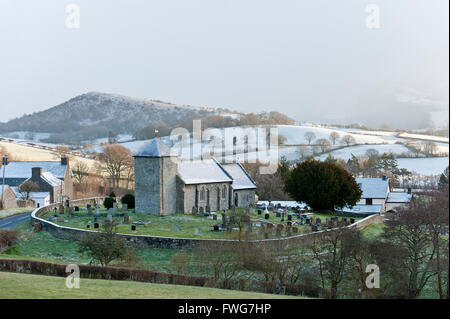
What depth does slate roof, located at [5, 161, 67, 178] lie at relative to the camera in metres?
69.0

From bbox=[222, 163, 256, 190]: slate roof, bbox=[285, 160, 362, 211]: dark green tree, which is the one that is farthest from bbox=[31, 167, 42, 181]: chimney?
bbox=[285, 160, 362, 211]: dark green tree

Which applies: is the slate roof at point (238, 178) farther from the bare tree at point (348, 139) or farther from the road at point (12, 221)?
the bare tree at point (348, 139)

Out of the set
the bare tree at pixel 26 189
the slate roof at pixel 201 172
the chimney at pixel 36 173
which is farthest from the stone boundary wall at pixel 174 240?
the chimney at pixel 36 173

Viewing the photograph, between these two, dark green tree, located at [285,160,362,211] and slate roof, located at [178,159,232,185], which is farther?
dark green tree, located at [285,160,362,211]

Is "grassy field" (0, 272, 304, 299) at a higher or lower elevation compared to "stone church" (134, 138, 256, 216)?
lower

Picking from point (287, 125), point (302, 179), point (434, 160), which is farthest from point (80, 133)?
point (302, 179)

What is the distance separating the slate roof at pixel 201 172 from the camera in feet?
158

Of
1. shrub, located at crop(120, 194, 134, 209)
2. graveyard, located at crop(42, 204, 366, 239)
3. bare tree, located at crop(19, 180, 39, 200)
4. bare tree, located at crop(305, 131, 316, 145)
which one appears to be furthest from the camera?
bare tree, located at crop(305, 131, 316, 145)

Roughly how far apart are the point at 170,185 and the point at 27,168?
30.9 metres

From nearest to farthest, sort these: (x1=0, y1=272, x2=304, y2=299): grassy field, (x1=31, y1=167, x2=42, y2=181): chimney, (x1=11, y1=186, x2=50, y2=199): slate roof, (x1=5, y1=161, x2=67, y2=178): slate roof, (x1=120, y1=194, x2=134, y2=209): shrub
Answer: (x1=0, y1=272, x2=304, y2=299): grassy field → (x1=120, y1=194, x2=134, y2=209): shrub → (x1=11, y1=186, x2=50, y2=199): slate roof → (x1=31, y1=167, x2=42, y2=181): chimney → (x1=5, y1=161, x2=67, y2=178): slate roof

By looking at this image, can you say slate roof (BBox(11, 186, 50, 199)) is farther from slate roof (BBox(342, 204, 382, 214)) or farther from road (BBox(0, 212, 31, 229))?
slate roof (BBox(342, 204, 382, 214))

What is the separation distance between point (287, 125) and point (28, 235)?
124 meters

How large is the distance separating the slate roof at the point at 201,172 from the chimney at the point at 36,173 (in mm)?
22601

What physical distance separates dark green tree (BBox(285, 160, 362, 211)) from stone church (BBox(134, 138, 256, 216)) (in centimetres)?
768
